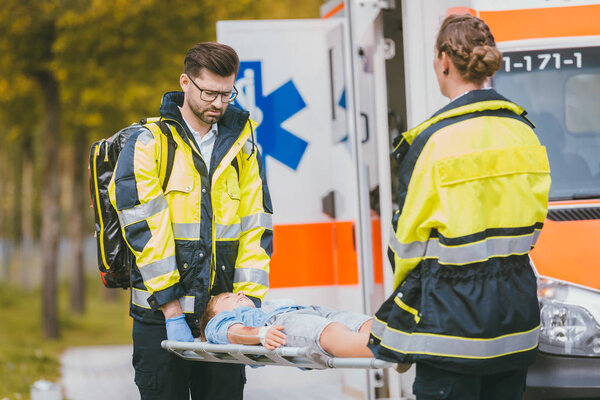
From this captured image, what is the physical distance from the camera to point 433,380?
3059 mm

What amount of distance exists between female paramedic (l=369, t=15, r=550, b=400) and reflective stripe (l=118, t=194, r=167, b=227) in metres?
1.17

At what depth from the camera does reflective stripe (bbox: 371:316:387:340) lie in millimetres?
3184

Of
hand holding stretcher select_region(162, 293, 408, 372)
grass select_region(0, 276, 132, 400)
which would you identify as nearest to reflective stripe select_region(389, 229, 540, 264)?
hand holding stretcher select_region(162, 293, 408, 372)

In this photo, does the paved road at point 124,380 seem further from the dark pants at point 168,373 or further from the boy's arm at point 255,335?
the boy's arm at point 255,335

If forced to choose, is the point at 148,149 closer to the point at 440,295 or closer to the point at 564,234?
the point at 440,295

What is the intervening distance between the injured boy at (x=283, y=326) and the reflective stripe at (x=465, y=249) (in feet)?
1.97

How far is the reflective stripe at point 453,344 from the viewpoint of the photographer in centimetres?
298

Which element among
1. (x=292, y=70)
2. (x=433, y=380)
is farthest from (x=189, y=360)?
(x=292, y=70)

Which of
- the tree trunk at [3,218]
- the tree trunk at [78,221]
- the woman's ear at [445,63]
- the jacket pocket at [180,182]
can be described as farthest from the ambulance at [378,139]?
the tree trunk at [3,218]

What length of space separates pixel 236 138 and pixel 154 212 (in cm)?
51

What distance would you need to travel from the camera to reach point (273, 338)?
3750 millimetres

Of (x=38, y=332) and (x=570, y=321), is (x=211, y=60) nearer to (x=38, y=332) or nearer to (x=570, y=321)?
(x=570, y=321)

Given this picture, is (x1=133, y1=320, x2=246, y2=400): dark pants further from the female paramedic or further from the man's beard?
the female paramedic

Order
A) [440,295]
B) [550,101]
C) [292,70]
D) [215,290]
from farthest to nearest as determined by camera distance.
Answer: [292,70]
[550,101]
[215,290]
[440,295]
